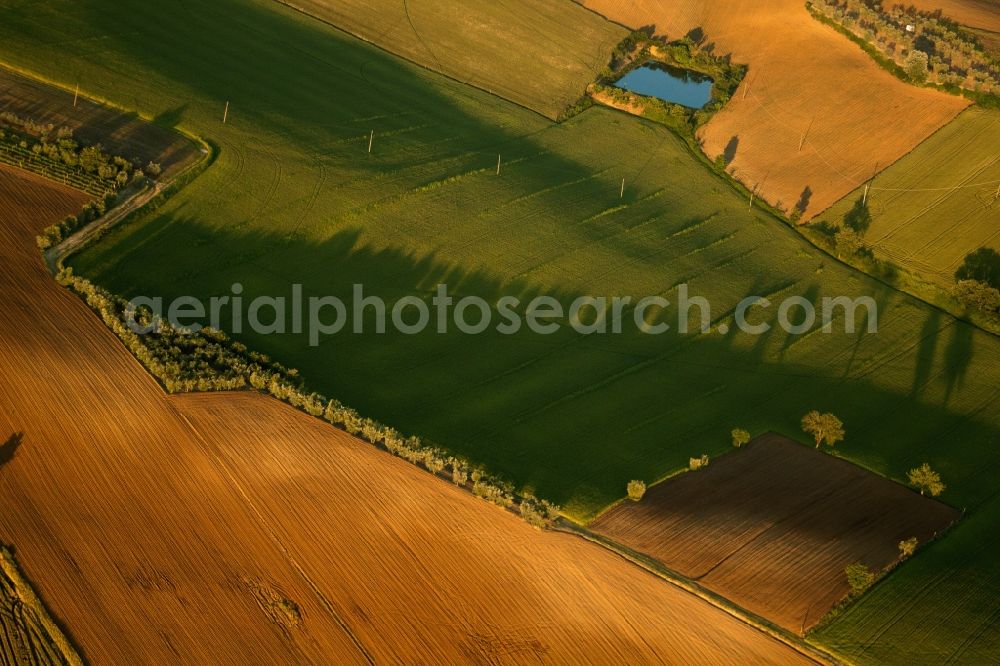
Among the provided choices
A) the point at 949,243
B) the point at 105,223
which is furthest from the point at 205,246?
the point at 949,243

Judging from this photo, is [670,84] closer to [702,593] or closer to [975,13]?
[975,13]

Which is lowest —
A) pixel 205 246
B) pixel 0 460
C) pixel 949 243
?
pixel 0 460

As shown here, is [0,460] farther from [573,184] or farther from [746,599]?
[573,184]

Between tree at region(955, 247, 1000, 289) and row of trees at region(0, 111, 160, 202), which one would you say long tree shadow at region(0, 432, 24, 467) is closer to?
row of trees at region(0, 111, 160, 202)

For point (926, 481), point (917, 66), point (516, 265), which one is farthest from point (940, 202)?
point (516, 265)

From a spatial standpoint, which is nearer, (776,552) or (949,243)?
(776,552)
